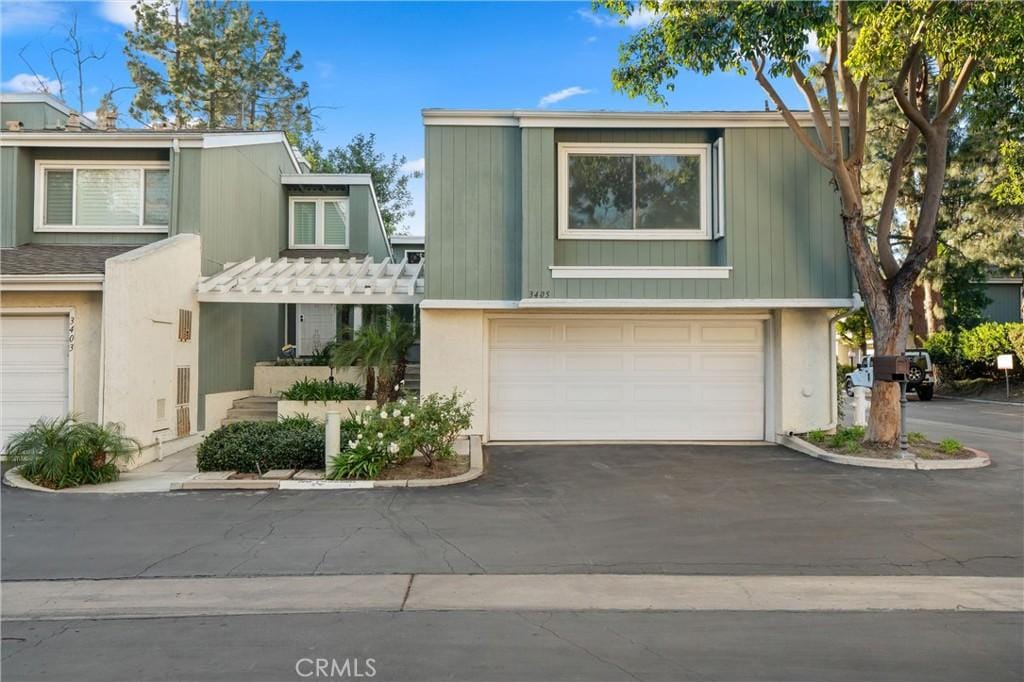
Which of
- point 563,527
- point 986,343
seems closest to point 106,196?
point 563,527

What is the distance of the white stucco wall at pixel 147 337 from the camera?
10.2m

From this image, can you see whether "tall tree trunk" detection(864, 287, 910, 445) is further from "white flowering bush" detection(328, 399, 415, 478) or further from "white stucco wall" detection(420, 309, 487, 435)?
"white flowering bush" detection(328, 399, 415, 478)

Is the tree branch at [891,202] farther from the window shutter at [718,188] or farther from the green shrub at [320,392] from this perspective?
the green shrub at [320,392]

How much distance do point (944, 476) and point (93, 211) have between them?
1642cm

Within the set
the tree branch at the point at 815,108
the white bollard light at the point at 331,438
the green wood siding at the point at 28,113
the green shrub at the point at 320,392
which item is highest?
the green wood siding at the point at 28,113

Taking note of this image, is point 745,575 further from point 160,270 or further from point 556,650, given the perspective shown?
point 160,270

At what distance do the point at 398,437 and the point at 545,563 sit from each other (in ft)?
13.1

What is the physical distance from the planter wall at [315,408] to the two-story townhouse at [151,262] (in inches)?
63.1

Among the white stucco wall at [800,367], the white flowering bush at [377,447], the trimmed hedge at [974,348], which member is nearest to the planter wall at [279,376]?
the white flowering bush at [377,447]

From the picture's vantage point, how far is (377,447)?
9336 millimetres

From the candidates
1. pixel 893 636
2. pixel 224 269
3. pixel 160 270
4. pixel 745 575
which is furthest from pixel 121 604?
pixel 224 269

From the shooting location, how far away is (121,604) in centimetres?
506

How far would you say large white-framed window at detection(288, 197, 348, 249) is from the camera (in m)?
18.8

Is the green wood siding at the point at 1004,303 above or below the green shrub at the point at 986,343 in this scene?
above
